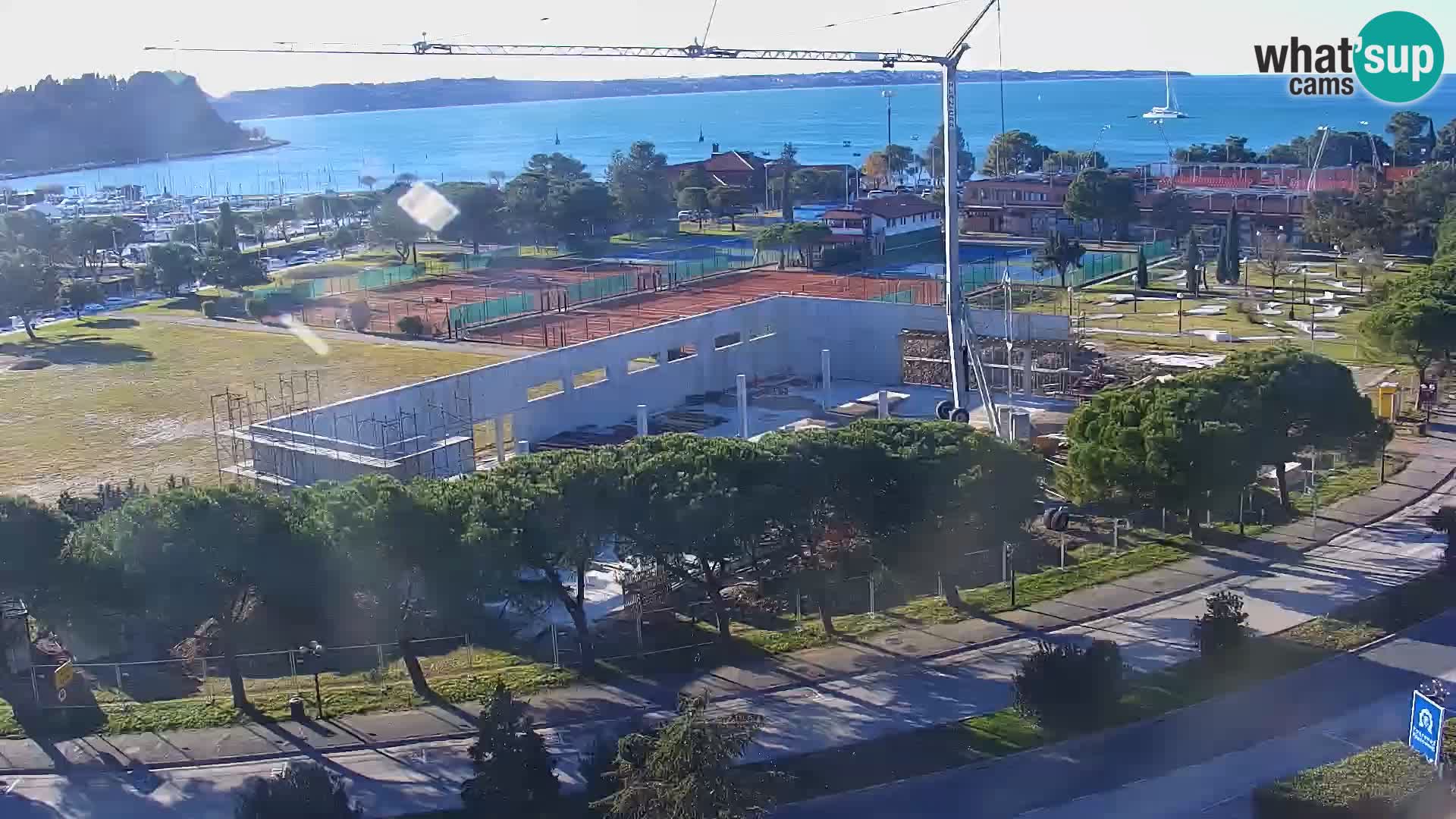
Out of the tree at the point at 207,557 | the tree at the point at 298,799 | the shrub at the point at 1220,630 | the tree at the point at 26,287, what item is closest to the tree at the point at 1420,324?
the shrub at the point at 1220,630

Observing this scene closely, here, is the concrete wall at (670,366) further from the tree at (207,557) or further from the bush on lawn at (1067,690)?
the bush on lawn at (1067,690)

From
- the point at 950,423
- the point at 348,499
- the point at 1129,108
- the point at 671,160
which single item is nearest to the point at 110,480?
the point at 348,499

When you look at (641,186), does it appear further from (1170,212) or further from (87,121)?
(87,121)

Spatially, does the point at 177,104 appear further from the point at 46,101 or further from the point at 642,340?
the point at 642,340

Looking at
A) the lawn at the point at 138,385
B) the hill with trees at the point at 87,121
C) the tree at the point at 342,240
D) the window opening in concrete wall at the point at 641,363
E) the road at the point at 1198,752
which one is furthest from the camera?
the hill with trees at the point at 87,121

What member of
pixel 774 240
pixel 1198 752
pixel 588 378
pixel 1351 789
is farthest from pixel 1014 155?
pixel 1351 789

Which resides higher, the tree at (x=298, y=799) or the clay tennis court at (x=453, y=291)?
the clay tennis court at (x=453, y=291)

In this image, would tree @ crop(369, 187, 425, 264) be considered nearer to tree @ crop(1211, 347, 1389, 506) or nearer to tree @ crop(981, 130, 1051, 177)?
tree @ crop(981, 130, 1051, 177)
